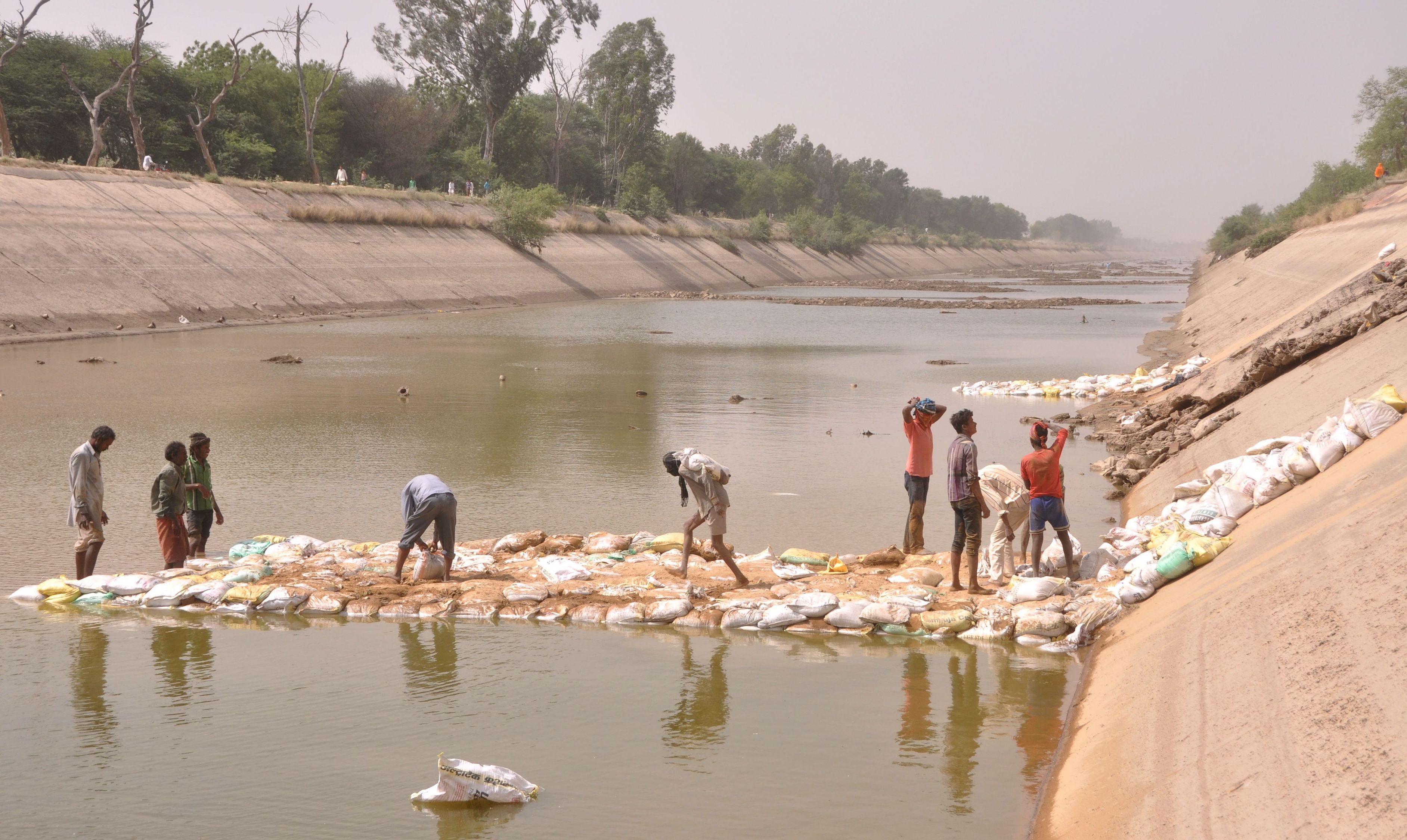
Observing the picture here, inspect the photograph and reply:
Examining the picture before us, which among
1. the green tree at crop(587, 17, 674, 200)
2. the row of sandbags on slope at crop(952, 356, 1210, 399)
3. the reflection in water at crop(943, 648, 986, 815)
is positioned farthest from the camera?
the green tree at crop(587, 17, 674, 200)

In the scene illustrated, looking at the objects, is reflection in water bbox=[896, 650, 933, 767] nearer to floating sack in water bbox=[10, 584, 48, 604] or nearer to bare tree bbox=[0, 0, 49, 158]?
floating sack in water bbox=[10, 584, 48, 604]

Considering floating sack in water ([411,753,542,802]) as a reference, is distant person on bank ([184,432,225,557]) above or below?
above

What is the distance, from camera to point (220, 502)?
1238 cm

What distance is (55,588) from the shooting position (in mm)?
8836

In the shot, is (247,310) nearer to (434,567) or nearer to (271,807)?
(434,567)

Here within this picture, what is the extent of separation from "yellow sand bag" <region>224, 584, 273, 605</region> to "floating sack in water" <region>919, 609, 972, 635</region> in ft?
16.7

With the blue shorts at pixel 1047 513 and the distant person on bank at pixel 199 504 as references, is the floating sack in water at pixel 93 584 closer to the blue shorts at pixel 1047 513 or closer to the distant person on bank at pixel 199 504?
the distant person on bank at pixel 199 504

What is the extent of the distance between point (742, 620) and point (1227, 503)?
3920 millimetres

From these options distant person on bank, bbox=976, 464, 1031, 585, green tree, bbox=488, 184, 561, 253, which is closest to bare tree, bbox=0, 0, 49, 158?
green tree, bbox=488, 184, 561, 253

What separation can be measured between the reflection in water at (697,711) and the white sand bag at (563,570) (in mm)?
1678

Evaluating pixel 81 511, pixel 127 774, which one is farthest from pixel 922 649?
pixel 81 511

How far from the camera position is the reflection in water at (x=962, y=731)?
226 inches

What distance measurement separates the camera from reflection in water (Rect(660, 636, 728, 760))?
21.0ft

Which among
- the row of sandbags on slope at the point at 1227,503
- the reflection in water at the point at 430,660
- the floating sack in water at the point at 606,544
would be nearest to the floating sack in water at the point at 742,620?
the floating sack in water at the point at 606,544
